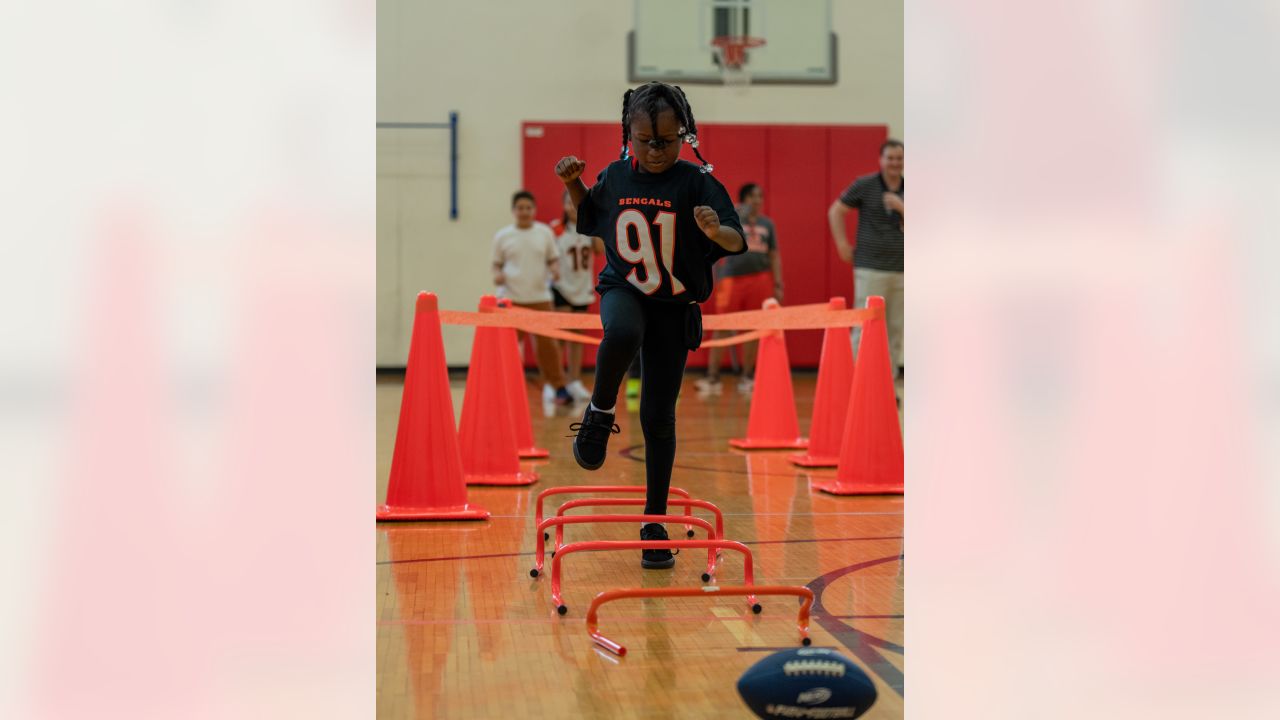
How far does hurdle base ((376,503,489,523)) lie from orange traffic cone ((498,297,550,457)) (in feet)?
6.38

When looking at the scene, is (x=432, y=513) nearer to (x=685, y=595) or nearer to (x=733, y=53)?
(x=685, y=595)

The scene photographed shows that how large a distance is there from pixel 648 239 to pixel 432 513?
172cm

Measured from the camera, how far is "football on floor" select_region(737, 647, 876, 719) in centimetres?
210

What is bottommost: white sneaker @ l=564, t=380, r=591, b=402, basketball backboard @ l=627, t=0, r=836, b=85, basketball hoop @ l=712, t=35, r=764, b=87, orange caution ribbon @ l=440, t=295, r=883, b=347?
white sneaker @ l=564, t=380, r=591, b=402

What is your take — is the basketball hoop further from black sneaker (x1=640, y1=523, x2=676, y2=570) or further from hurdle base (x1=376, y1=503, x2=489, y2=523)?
black sneaker (x1=640, y1=523, x2=676, y2=570)

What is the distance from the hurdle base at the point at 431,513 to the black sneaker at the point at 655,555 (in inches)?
39.2
